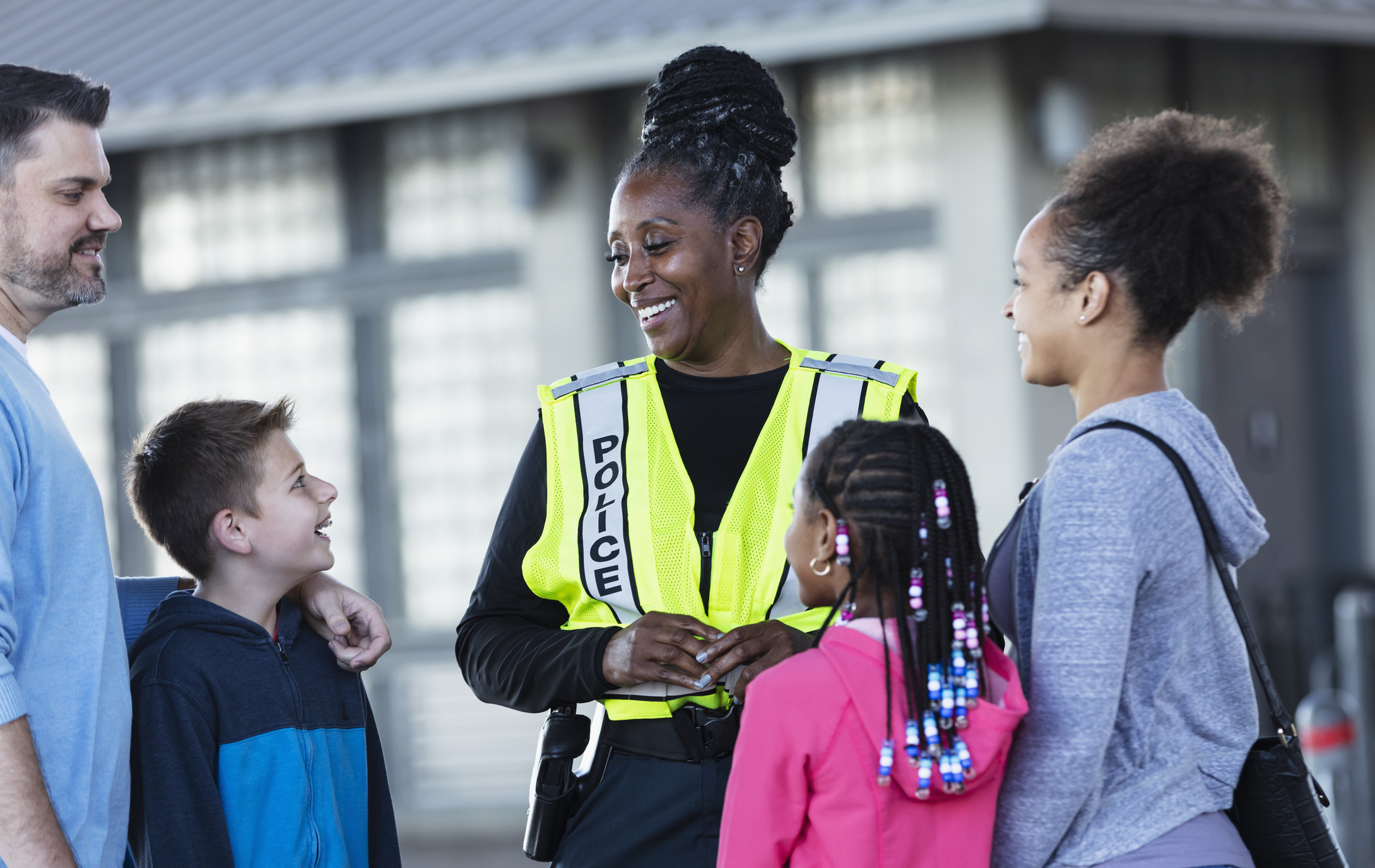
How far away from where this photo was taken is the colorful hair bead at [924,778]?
1843mm

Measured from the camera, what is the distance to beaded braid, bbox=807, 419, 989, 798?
1.87 meters

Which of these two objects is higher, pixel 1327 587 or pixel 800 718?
pixel 800 718

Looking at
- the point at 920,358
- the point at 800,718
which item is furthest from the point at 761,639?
the point at 920,358

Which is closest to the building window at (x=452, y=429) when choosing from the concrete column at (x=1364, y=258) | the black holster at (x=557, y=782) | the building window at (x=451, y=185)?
the building window at (x=451, y=185)

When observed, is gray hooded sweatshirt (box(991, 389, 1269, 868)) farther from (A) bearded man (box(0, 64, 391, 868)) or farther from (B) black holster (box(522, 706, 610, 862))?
(A) bearded man (box(0, 64, 391, 868))

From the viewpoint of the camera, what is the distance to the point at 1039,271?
6.95 feet

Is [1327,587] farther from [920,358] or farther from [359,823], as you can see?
[359,823]

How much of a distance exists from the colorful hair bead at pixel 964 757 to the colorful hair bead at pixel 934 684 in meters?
0.05

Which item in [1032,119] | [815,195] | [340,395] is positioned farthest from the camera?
[340,395]

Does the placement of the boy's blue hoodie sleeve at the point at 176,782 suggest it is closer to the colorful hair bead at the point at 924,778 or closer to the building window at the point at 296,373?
the colorful hair bead at the point at 924,778

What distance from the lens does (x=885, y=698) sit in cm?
189

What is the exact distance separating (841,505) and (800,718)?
0.30m

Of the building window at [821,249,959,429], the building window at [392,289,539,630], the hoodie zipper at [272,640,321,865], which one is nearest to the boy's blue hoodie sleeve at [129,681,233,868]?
the hoodie zipper at [272,640,321,865]

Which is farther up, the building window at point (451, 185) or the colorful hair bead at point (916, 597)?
the building window at point (451, 185)
